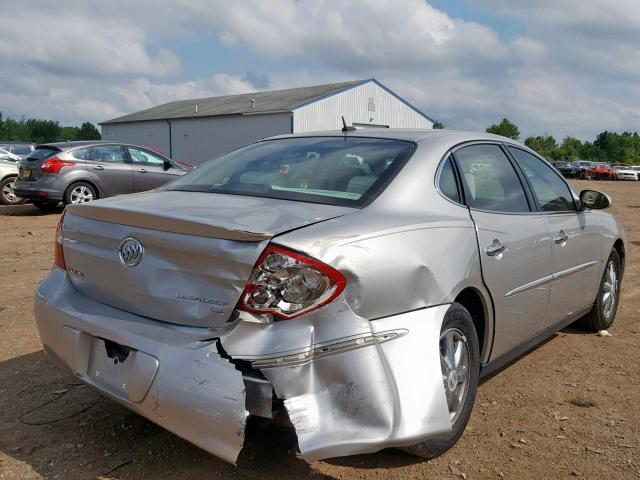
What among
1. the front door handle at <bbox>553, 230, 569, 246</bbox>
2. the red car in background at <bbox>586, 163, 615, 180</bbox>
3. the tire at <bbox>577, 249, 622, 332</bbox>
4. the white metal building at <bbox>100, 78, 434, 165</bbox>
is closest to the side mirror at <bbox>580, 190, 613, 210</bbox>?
the tire at <bbox>577, 249, 622, 332</bbox>

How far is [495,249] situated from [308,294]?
1331 millimetres

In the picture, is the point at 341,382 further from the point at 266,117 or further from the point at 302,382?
the point at 266,117

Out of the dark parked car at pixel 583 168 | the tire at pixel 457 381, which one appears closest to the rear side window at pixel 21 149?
the tire at pixel 457 381

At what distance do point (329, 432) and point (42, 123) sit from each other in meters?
109

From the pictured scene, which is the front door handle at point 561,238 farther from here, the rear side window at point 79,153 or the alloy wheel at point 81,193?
the rear side window at point 79,153

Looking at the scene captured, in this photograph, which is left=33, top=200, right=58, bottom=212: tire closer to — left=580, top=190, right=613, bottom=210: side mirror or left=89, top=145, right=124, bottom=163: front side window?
left=89, top=145, right=124, bottom=163: front side window

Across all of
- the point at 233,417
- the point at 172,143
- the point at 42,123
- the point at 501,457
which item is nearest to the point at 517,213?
the point at 501,457

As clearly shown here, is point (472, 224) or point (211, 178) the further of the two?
point (211, 178)

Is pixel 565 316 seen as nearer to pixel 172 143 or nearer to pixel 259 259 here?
pixel 259 259

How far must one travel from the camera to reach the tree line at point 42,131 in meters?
90.1

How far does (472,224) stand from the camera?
3191mm

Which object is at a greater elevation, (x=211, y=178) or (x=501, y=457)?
(x=211, y=178)

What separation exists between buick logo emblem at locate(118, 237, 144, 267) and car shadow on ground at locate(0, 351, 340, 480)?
88 centimetres

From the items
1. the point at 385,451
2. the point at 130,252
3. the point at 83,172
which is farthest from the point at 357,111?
the point at 130,252
